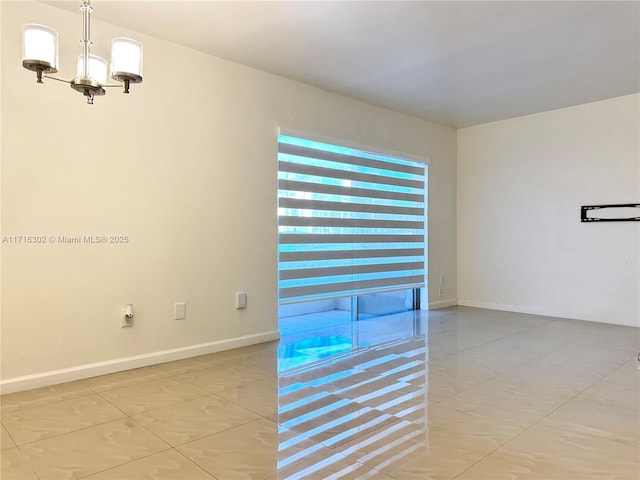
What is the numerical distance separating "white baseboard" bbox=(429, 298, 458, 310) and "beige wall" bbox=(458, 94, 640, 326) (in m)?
0.13

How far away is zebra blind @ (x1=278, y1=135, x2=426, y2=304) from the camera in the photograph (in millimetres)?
4215

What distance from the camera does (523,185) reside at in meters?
5.53

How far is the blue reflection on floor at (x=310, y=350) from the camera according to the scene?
3357 millimetres

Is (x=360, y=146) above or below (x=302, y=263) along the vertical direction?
above

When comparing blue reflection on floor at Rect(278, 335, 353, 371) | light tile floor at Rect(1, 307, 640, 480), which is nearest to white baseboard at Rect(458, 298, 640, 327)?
light tile floor at Rect(1, 307, 640, 480)

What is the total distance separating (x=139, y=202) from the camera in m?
3.23

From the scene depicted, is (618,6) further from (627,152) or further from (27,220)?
(27,220)

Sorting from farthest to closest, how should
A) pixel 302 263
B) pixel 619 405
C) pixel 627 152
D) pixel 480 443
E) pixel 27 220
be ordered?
pixel 627 152 → pixel 302 263 → pixel 27 220 → pixel 619 405 → pixel 480 443

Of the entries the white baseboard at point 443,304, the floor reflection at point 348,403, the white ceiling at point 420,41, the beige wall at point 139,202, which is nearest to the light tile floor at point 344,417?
the floor reflection at point 348,403

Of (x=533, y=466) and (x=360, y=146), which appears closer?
(x=533, y=466)

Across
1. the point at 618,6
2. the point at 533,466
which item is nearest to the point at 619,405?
the point at 533,466

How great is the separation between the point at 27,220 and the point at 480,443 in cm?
301

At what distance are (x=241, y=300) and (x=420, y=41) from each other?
8.72 feet

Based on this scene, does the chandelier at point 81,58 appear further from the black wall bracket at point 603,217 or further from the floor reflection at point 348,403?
the black wall bracket at point 603,217
